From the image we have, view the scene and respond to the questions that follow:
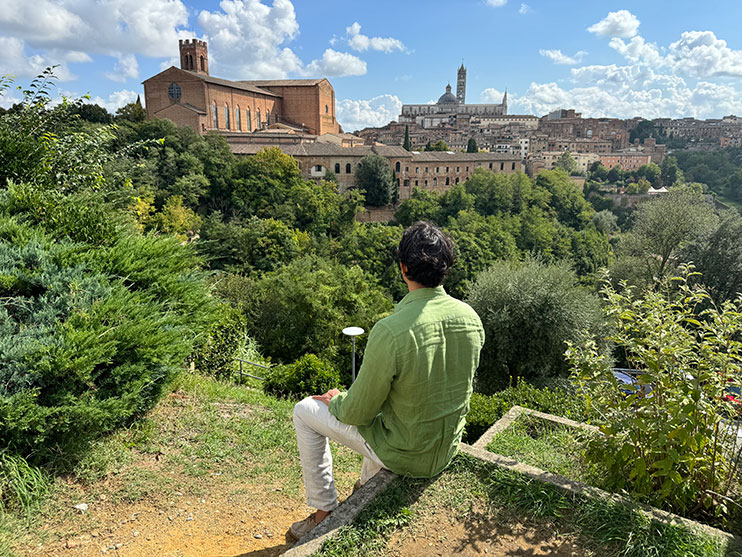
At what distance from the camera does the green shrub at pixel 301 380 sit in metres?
6.20

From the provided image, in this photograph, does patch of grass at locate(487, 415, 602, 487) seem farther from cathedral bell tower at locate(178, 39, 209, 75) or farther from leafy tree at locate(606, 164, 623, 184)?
leafy tree at locate(606, 164, 623, 184)

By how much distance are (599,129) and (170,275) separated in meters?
107

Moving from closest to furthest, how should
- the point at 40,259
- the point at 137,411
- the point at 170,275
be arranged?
the point at 40,259 < the point at 137,411 < the point at 170,275

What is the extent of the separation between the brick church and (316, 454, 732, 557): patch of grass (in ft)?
144

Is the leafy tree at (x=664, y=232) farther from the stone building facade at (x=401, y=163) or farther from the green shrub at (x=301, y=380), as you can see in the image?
the stone building facade at (x=401, y=163)

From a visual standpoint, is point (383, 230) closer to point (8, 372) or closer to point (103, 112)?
point (103, 112)

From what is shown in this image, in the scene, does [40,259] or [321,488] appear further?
[40,259]

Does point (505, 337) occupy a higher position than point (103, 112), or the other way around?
point (103, 112)

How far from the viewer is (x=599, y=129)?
9481cm

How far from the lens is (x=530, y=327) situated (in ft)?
38.6

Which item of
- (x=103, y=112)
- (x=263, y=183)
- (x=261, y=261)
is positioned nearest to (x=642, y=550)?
(x=261, y=261)

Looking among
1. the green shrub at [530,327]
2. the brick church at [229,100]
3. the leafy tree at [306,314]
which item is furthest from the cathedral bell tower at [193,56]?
the green shrub at [530,327]

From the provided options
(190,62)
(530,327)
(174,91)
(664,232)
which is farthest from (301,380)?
(190,62)

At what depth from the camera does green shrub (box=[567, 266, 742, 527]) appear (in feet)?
6.98
